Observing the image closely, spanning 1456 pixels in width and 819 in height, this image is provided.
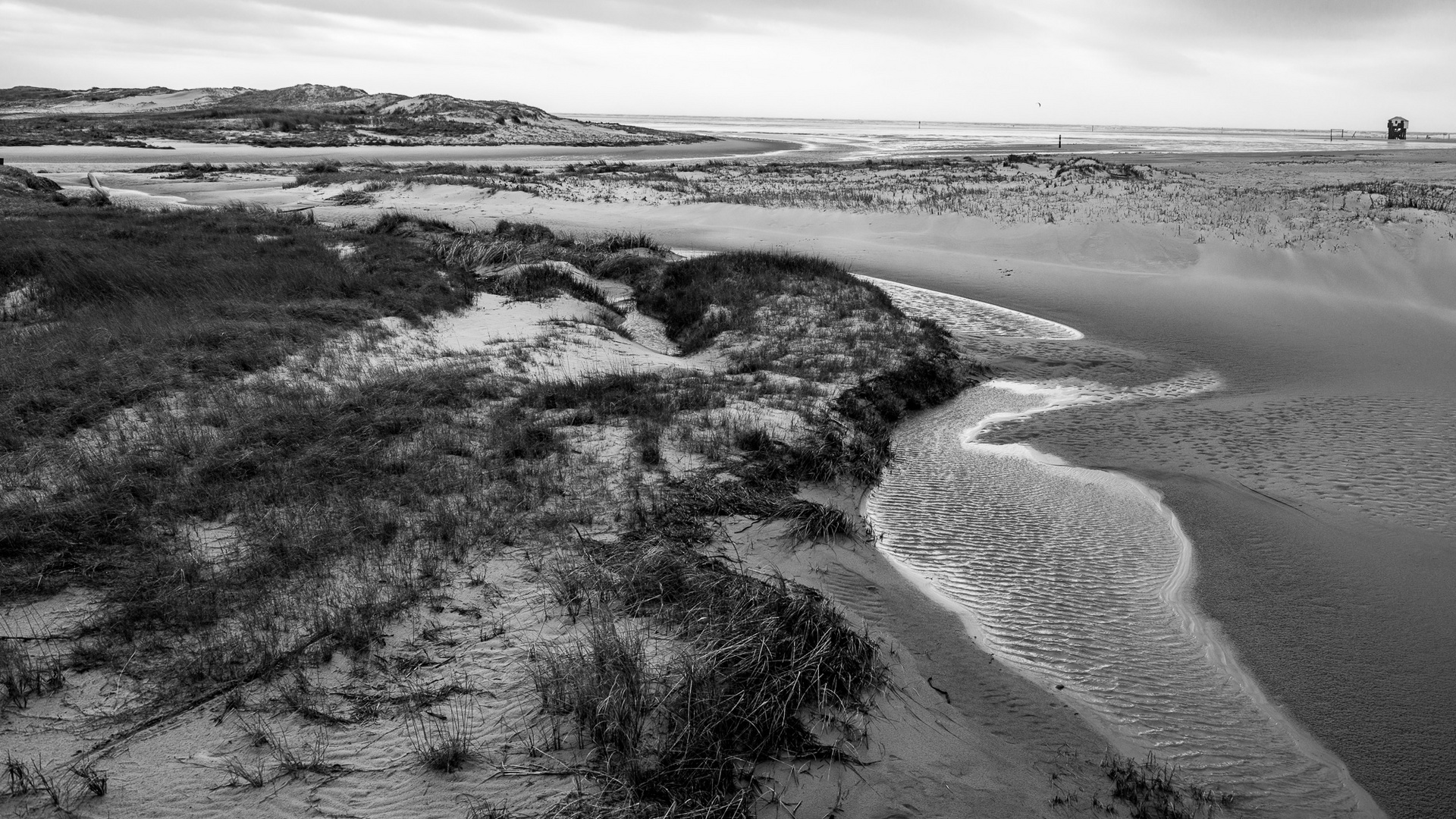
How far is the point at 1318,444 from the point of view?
8.37 m

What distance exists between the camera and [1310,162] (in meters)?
51.2

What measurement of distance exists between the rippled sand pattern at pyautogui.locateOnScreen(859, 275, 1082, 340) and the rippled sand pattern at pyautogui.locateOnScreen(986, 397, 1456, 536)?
13.3ft

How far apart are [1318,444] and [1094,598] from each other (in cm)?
461

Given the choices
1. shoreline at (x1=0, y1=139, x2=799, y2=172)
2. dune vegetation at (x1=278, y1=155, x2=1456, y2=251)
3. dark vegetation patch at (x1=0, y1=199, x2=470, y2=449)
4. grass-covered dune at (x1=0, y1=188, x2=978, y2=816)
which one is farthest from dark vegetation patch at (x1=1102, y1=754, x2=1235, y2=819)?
shoreline at (x1=0, y1=139, x2=799, y2=172)

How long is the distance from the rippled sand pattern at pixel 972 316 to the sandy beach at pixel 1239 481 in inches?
16.0

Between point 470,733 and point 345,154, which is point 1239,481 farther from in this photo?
point 345,154

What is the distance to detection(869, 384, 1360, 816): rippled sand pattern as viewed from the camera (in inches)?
163

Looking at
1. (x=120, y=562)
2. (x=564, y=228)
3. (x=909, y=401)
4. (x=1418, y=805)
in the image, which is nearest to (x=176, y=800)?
(x=120, y=562)

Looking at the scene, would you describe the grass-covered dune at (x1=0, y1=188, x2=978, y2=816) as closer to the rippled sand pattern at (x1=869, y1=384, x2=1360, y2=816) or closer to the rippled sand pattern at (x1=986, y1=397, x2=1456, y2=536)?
the rippled sand pattern at (x1=869, y1=384, x2=1360, y2=816)

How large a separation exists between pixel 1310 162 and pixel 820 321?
54577mm

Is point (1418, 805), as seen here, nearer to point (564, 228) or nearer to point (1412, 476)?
point (1412, 476)

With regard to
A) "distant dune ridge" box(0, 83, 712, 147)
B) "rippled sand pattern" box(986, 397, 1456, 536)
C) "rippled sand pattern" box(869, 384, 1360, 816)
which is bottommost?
"rippled sand pattern" box(869, 384, 1360, 816)

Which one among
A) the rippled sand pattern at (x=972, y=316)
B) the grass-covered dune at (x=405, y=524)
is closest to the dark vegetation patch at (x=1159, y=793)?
the grass-covered dune at (x=405, y=524)

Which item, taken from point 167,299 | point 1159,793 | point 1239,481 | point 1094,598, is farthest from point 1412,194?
point 167,299
